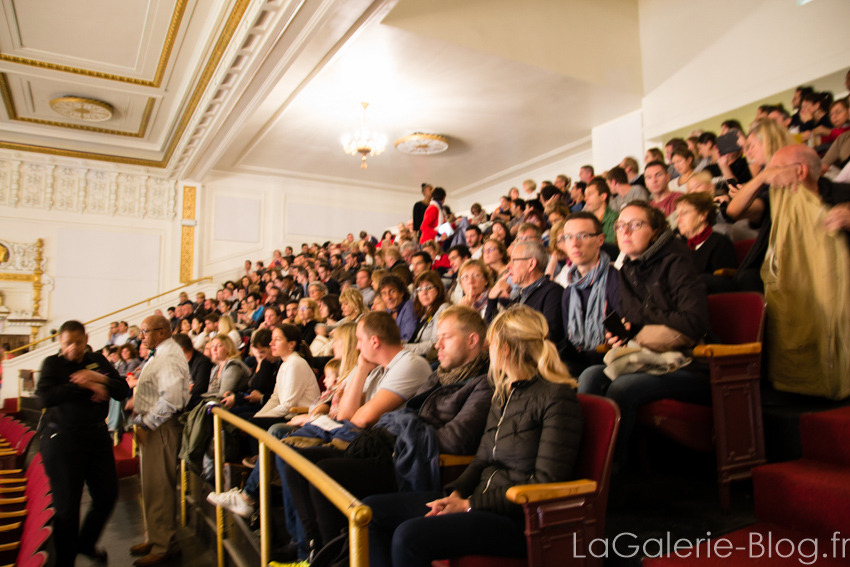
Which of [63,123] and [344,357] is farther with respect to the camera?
[63,123]

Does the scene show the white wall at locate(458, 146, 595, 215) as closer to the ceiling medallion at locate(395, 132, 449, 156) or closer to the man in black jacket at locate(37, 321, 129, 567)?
the ceiling medallion at locate(395, 132, 449, 156)

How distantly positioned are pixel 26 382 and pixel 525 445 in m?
9.60

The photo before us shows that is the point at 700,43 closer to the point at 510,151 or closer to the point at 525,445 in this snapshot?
the point at 510,151

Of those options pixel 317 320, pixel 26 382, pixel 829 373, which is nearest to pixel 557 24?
pixel 317 320

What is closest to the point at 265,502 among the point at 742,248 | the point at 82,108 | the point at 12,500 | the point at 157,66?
the point at 12,500

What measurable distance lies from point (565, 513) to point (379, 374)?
120 centimetres

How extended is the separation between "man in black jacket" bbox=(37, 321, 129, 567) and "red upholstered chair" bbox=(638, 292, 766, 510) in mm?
2751

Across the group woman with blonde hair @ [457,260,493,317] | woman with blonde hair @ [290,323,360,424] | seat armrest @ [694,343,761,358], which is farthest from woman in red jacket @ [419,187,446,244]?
seat armrest @ [694,343,761,358]

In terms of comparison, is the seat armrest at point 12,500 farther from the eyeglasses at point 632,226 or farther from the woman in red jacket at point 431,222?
the woman in red jacket at point 431,222

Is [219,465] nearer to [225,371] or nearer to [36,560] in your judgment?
[225,371]

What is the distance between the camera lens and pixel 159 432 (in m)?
3.30

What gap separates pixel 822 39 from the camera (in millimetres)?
5715

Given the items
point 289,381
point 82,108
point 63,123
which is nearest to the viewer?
point 289,381

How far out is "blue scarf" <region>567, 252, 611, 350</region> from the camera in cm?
230
